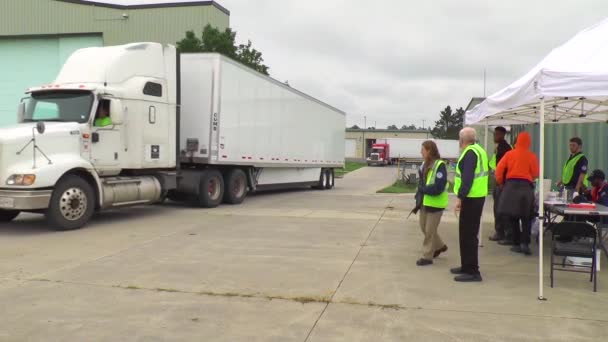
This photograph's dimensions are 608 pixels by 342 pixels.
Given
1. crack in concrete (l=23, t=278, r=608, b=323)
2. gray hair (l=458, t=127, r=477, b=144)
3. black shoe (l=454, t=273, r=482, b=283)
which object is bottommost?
crack in concrete (l=23, t=278, r=608, b=323)

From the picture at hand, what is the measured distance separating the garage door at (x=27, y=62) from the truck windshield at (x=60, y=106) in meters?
22.3

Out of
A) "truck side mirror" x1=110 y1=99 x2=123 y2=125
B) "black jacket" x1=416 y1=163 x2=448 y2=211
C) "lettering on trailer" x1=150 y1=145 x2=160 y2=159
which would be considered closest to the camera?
"black jacket" x1=416 y1=163 x2=448 y2=211

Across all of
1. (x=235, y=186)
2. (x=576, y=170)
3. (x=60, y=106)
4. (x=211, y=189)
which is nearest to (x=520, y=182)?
(x=576, y=170)

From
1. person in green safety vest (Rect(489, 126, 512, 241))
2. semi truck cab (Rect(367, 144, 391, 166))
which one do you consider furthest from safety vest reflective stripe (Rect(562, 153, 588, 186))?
semi truck cab (Rect(367, 144, 391, 166))

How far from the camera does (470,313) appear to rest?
4.86 metres

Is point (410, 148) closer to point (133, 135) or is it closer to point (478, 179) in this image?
point (133, 135)

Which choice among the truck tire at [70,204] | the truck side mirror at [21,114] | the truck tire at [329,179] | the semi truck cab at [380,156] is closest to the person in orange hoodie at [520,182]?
the truck tire at [70,204]

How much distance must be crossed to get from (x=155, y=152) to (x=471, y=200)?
7.65 metres

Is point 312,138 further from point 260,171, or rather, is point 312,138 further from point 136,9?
point 136,9

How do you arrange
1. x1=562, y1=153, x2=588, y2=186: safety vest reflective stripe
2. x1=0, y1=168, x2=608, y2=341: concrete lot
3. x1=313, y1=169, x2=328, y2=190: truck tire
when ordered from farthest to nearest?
x1=313, y1=169, x2=328, y2=190: truck tire < x1=562, y1=153, x2=588, y2=186: safety vest reflective stripe < x1=0, y1=168, x2=608, y2=341: concrete lot

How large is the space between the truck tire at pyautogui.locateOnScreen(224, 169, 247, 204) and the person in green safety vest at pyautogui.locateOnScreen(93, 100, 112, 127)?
4518 mm

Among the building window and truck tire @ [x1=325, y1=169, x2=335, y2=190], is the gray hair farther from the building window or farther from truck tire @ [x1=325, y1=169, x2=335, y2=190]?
truck tire @ [x1=325, y1=169, x2=335, y2=190]

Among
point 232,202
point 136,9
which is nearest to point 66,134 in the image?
point 232,202

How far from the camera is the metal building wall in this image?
29484mm
